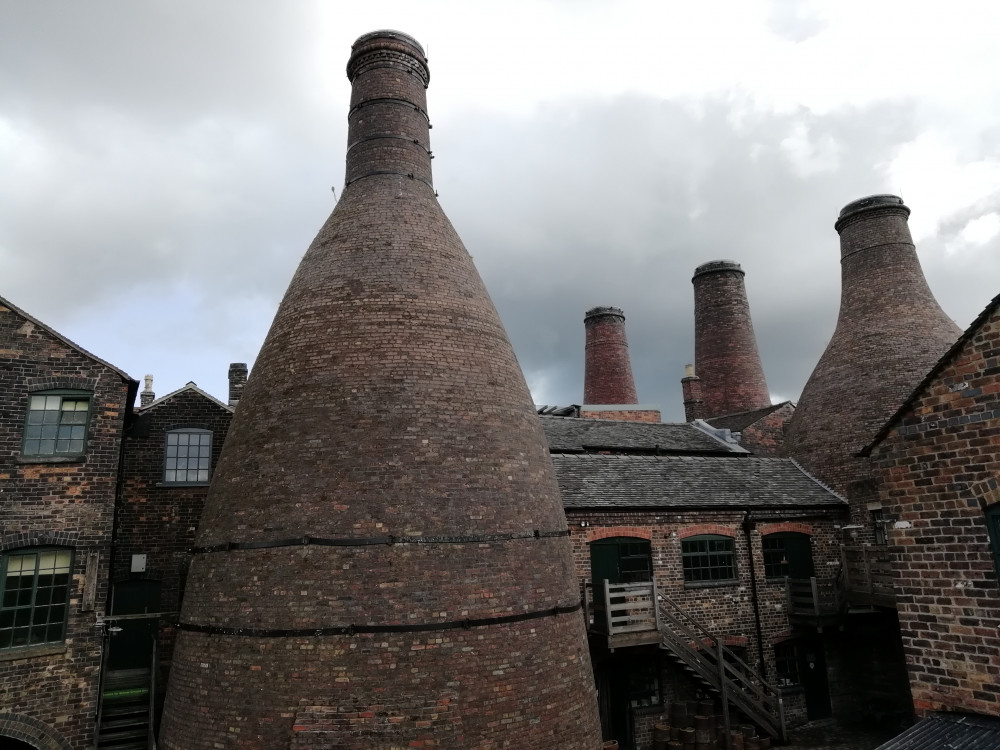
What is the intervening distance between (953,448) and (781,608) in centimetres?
990

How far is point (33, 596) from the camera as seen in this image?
33.7 feet

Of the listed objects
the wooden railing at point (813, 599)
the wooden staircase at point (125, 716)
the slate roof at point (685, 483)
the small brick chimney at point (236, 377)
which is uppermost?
the small brick chimney at point (236, 377)

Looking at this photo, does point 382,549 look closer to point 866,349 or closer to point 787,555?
point 787,555

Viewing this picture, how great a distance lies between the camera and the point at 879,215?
18.5 meters

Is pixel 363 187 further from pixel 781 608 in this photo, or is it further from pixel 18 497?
pixel 781 608

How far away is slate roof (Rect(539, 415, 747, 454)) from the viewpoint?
17875 millimetres

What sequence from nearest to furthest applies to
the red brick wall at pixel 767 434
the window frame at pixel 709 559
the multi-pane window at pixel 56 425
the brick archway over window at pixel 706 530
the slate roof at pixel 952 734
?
the slate roof at pixel 952 734, the multi-pane window at pixel 56 425, the window frame at pixel 709 559, the brick archway over window at pixel 706 530, the red brick wall at pixel 767 434

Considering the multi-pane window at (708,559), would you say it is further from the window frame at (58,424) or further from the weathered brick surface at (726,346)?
the window frame at (58,424)

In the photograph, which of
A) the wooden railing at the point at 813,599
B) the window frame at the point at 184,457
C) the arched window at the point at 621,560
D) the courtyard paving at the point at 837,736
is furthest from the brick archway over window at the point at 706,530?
the window frame at the point at 184,457

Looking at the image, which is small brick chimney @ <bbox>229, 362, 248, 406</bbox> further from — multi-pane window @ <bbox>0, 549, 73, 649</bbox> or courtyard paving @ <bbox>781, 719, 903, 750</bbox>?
courtyard paving @ <bbox>781, 719, 903, 750</bbox>

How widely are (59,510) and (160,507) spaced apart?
10.2 feet

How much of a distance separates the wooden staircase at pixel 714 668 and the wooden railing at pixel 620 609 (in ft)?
0.93

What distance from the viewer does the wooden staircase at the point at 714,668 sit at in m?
12.5

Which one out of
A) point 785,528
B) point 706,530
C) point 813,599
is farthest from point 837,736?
point 706,530
